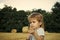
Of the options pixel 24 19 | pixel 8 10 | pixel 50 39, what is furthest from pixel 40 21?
pixel 8 10

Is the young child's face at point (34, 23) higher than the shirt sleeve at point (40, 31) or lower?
higher

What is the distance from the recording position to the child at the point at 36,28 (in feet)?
4.96

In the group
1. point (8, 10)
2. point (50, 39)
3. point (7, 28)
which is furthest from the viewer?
point (8, 10)

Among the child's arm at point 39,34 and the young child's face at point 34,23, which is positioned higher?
the young child's face at point 34,23

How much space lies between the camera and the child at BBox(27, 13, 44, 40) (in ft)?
4.96

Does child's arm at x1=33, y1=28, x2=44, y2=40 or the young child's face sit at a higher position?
the young child's face

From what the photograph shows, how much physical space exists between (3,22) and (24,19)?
65cm

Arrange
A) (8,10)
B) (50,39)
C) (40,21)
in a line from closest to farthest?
(40,21) → (50,39) → (8,10)

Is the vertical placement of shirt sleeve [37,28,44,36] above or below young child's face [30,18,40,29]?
below

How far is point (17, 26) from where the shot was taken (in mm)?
6309

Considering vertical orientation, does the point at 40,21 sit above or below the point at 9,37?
above

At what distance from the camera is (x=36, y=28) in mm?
1561

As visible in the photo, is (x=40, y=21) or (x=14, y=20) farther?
(x=14, y=20)

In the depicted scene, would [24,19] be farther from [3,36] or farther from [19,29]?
[3,36]
